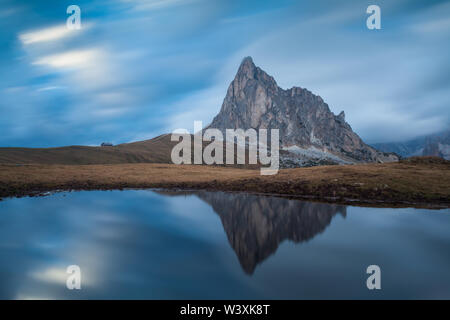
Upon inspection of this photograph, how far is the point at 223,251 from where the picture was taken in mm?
29641

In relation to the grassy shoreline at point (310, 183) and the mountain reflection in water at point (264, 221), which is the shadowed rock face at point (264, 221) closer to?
the mountain reflection in water at point (264, 221)

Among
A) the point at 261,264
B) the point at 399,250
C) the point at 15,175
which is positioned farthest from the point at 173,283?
the point at 15,175

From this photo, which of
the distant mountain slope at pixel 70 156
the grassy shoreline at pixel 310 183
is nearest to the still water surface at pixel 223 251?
the grassy shoreline at pixel 310 183

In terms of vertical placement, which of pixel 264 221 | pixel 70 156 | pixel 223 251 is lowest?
pixel 223 251

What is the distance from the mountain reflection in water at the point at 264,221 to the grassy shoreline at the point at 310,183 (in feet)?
29.3

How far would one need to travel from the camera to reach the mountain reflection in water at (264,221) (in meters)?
30.4

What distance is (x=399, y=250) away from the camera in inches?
1171

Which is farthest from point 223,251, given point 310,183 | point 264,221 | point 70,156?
point 70,156

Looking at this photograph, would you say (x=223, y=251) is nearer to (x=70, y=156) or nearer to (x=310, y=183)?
(x=310, y=183)

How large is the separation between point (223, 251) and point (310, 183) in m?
45.9

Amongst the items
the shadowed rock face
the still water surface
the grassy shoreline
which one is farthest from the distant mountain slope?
the shadowed rock face

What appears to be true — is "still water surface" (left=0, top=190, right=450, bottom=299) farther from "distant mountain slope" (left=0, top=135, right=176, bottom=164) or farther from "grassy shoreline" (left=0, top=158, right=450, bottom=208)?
"distant mountain slope" (left=0, top=135, right=176, bottom=164)
